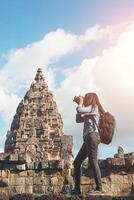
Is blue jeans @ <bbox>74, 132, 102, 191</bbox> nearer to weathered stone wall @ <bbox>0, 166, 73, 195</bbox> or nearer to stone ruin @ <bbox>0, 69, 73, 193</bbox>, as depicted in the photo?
weathered stone wall @ <bbox>0, 166, 73, 195</bbox>

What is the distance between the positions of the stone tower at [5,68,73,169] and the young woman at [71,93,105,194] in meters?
50.4

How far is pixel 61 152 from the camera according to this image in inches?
2426

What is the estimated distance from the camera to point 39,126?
2736 inches

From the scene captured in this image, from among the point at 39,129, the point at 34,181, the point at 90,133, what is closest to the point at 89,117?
the point at 90,133

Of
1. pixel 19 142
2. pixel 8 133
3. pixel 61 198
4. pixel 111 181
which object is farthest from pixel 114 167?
pixel 8 133

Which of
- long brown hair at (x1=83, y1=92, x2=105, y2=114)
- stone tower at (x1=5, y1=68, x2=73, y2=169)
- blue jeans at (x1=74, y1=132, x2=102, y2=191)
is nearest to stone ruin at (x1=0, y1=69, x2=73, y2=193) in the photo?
stone tower at (x1=5, y1=68, x2=73, y2=169)

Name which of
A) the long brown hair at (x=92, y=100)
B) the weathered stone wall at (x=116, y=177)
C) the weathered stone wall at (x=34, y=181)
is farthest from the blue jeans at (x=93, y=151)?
the weathered stone wall at (x=34, y=181)

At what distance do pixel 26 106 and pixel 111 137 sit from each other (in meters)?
63.1

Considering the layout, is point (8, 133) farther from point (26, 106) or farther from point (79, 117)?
point (79, 117)

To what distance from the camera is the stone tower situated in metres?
64.3

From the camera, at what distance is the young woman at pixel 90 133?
9.63 m

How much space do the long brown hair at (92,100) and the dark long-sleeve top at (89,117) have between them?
0.11m

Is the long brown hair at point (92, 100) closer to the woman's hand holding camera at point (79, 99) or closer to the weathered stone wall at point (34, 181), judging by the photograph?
the woman's hand holding camera at point (79, 99)

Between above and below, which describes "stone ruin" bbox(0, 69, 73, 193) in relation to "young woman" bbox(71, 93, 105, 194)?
above
